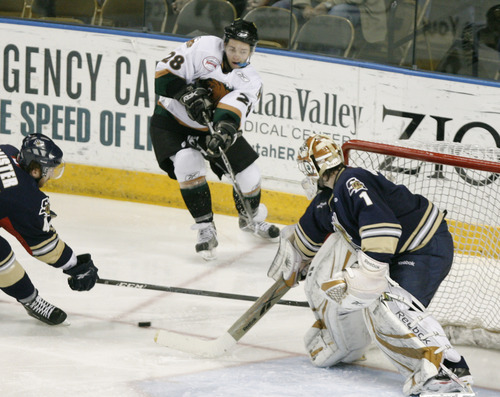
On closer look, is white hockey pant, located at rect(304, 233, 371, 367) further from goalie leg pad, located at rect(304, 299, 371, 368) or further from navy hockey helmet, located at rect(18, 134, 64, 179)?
navy hockey helmet, located at rect(18, 134, 64, 179)

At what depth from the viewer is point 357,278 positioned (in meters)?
2.92

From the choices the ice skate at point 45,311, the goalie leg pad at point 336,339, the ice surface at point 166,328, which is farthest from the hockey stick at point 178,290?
the goalie leg pad at point 336,339

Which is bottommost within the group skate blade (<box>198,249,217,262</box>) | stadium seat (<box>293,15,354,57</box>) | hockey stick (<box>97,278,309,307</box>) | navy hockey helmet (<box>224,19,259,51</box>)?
skate blade (<box>198,249,217,262</box>)

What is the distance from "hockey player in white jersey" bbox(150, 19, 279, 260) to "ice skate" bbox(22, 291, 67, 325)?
1.12 m

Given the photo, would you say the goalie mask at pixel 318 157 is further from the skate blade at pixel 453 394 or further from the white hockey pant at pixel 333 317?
the skate blade at pixel 453 394

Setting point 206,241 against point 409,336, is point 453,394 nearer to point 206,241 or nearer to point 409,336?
point 409,336

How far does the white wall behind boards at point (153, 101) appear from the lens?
4.95m

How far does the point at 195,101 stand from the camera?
4.50 metres

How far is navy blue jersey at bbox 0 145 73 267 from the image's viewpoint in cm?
340

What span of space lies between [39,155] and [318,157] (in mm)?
1001

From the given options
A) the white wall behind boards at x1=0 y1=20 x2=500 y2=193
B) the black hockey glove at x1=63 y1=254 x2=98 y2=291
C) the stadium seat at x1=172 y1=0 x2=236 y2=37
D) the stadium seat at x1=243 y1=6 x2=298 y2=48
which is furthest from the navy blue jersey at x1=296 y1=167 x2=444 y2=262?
the stadium seat at x1=172 y1=0 x2=236 y2=37

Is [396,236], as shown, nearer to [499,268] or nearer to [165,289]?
[499,268]

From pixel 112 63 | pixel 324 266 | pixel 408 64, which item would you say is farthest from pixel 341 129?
pixel 324 266

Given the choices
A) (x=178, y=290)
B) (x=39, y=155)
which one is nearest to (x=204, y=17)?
(x=178, y=290)
